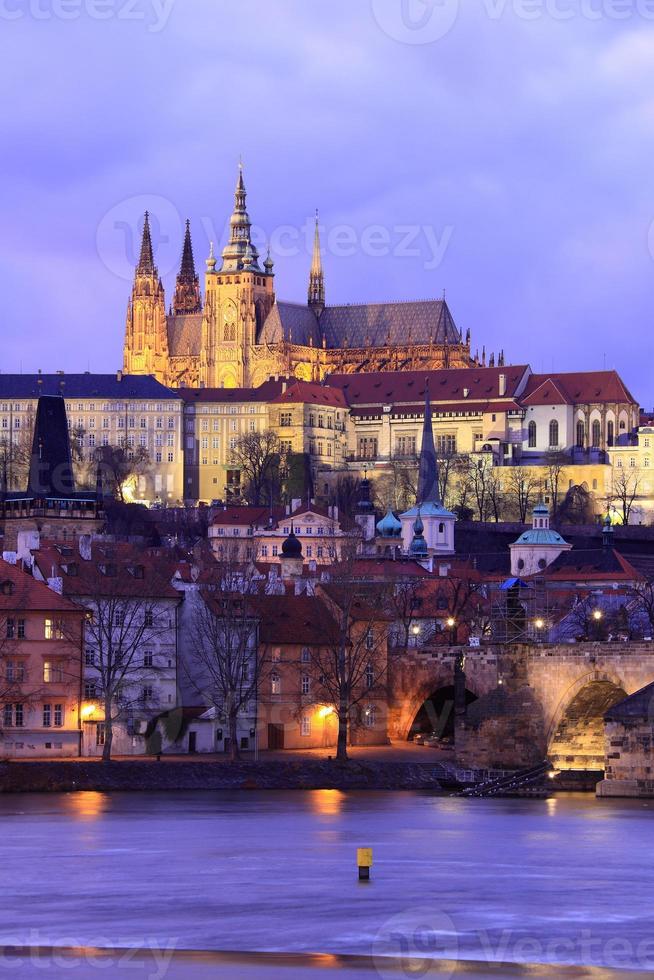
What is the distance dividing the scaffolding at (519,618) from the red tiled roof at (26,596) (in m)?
12.5

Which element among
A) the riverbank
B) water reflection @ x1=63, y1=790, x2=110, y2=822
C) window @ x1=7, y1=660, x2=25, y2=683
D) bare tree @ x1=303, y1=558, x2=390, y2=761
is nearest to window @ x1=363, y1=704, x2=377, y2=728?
bare tree @ x1=303, y1=558, x2=390, y2=761

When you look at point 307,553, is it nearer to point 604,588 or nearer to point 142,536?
point 142,536

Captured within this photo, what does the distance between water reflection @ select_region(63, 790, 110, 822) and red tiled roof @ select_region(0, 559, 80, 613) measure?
6310 millimetres

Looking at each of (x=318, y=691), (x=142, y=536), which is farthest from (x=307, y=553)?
(x=318, y=691)

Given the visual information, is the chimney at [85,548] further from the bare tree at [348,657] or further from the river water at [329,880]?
the river water at [329,880]

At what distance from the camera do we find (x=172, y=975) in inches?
1409

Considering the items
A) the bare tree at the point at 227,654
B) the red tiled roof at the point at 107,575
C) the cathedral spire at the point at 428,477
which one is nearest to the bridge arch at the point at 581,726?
the bare tree at the point at 227,654

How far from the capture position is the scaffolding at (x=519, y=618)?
262 feet

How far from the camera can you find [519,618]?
80.6 m

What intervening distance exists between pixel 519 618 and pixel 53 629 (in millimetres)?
15657

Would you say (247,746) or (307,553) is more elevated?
(307,553)

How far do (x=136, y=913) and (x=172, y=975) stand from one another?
6.13m

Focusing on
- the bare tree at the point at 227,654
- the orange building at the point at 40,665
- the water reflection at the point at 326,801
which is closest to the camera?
the water reflection at the point at 326,801

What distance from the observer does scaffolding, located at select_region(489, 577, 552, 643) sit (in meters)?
79.9
